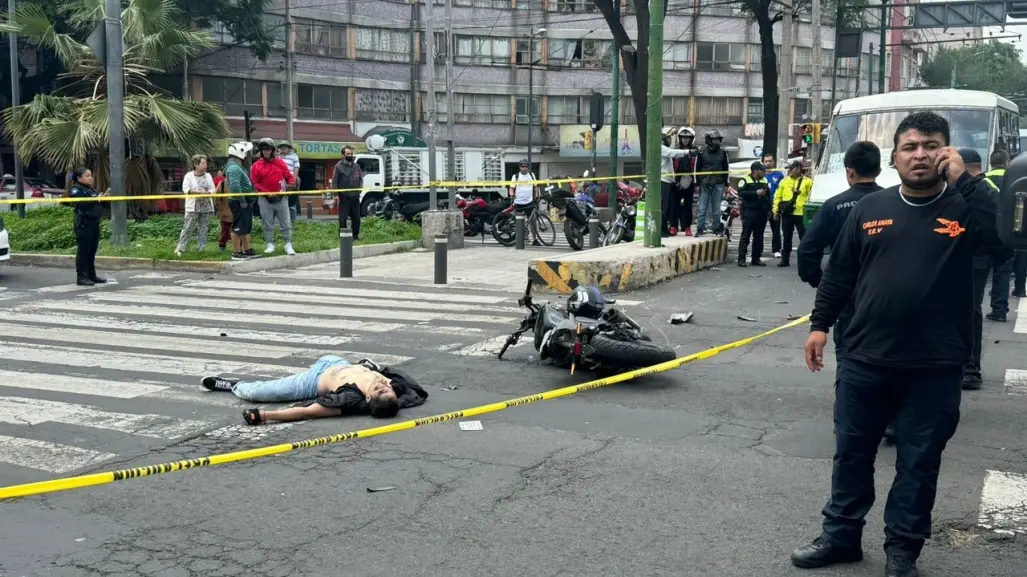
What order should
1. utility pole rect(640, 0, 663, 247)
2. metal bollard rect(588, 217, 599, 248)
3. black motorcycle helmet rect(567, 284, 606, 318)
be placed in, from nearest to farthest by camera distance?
black motorcycle helmet rect(567, 284, 606, 318) < utility pole rect(640, 0, 663, 247) < metal bollard rect(588, 217, 599, 248)

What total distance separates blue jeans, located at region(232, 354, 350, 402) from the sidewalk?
6.97 meters

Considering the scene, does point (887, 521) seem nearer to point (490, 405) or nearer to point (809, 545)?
point (809, 545)

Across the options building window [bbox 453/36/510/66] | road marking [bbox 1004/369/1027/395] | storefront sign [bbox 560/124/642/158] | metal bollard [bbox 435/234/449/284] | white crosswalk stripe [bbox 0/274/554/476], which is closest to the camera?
white crosswalk stripe [bbox 0/274/554/476]

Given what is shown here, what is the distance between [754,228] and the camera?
1708 cm

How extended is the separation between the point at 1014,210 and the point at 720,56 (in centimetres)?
6085

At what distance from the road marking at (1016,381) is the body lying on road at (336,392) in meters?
4.39

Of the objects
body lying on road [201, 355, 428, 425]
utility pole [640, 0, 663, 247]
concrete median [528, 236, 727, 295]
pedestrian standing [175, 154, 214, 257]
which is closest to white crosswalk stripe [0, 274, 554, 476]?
body lying on road [201, 355, 428, 425]

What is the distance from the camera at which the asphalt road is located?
466cm

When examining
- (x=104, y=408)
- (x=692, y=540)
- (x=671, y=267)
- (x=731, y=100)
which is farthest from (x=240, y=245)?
(x=731, y=100)

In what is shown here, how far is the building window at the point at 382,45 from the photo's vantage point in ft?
180

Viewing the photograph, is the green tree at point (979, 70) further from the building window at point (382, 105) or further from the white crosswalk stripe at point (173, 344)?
the white crosswalk stripe at point (173, 344)

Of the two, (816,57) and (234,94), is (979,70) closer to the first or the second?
(234,94)

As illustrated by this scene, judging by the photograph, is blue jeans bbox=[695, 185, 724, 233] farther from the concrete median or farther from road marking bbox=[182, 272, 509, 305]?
road marking bbox=[182, 272, 509, 305]

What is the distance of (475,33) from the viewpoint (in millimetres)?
59188
